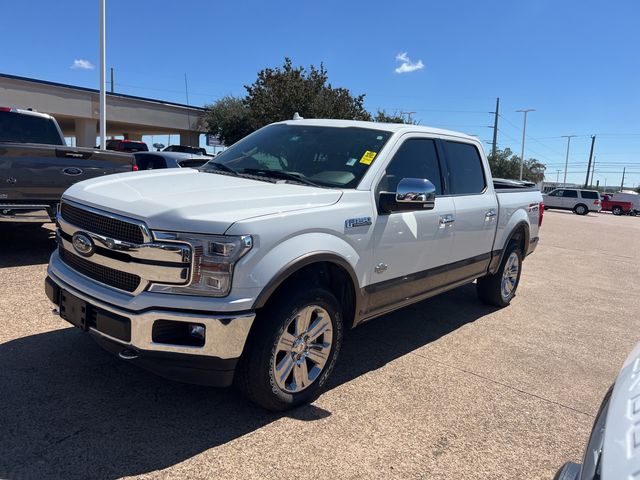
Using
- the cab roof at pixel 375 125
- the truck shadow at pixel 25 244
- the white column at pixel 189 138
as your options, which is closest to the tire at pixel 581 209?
the white column at pixel 189 138

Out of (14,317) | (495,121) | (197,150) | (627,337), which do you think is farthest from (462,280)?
(495,121)

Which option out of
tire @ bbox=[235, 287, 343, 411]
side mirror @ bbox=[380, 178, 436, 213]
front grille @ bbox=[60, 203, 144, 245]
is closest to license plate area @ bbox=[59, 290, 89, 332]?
front grille @ bbox=[60, 203, 144, 245]

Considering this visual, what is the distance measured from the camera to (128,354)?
2.86m

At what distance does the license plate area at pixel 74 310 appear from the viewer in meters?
3.08

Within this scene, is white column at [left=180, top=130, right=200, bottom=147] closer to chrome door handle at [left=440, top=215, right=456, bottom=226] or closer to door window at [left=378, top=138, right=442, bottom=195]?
door window at [left=378, top=138, right=442, bottom=195]

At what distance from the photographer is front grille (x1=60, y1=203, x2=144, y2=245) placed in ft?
9.48

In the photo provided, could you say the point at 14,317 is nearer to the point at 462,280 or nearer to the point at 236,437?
the point at 236,437

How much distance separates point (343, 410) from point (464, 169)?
2.90 meters

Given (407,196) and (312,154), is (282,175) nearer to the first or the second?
(312,154)

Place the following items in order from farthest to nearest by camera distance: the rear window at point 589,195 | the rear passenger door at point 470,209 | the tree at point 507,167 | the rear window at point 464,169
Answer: the tree at point 507,167
the rear window at point 589,195
the rear window at point 464,169
the rear passenger door at point 470,209

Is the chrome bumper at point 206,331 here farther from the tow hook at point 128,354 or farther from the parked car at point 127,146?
the parked car at point 127,146

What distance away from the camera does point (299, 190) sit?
3.47 metres

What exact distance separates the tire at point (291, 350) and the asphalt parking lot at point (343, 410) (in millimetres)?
178

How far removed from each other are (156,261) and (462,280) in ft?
11.0
